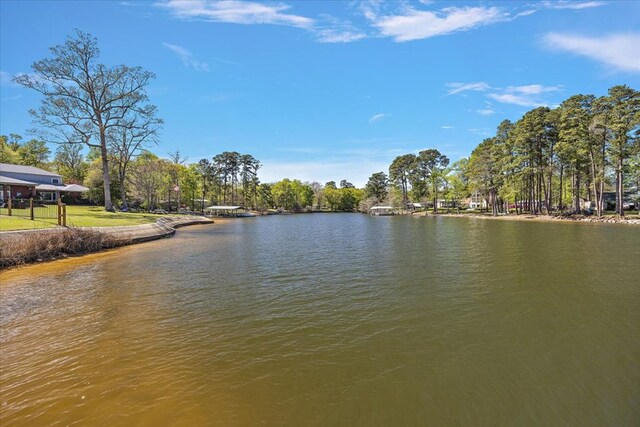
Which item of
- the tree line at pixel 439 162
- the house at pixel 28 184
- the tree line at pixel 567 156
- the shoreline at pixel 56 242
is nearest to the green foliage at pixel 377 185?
the tree line at pixel 439 162

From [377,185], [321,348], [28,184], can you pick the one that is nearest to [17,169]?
[28,184]

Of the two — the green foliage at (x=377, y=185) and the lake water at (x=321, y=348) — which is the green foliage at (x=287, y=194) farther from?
the lake water at (x=321, y=348)

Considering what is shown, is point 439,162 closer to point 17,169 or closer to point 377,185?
point 377,185

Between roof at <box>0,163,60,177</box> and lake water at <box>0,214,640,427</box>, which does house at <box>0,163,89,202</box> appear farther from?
lake water at <box>0,214,640,427</box>

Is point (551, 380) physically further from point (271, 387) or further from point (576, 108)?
point (576, 108)

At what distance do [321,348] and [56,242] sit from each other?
20.3m

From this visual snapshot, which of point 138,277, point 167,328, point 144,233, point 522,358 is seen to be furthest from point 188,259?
point 522,358

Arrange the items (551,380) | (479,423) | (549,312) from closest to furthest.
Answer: (479,423), (551,380), (549,312)

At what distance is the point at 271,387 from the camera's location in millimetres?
5590

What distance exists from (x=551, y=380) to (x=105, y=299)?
508 inches

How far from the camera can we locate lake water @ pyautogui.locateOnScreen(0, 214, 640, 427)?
499cm

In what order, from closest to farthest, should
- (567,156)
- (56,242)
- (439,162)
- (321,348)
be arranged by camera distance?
(321,348), (56,242), (567,156), (439,162)

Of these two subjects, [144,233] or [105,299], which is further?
[144,233]

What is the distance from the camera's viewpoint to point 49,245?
1852 cm
